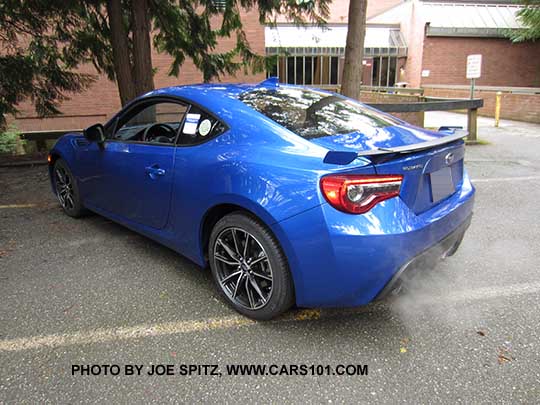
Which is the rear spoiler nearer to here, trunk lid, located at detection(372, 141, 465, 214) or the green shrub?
trunk lid, located at detection(372, 141, 465, 214)

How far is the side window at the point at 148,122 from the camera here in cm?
369

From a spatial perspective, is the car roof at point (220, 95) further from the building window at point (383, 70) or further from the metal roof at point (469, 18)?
the building window at point (383, 70)

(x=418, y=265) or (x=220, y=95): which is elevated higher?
(x=220, y=95)

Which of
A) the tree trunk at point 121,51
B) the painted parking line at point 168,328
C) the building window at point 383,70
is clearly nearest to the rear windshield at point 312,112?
the painted parking line at point 168,328

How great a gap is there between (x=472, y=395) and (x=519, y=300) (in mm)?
1188

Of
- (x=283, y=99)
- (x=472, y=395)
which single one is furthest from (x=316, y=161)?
(x=472, y=395)

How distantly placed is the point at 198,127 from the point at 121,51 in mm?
5515

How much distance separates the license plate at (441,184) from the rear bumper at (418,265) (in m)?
0.26

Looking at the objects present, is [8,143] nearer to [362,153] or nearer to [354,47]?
[354,47]

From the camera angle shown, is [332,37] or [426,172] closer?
[426,172]

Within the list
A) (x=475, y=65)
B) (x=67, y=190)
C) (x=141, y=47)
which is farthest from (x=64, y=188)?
(x=475, y=65)

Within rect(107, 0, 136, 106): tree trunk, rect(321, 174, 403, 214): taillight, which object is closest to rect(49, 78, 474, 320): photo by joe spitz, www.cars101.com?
rect(321, 174, 403, 214): taillight

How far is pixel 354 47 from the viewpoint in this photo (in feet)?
25.6

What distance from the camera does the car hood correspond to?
8.17 ft
